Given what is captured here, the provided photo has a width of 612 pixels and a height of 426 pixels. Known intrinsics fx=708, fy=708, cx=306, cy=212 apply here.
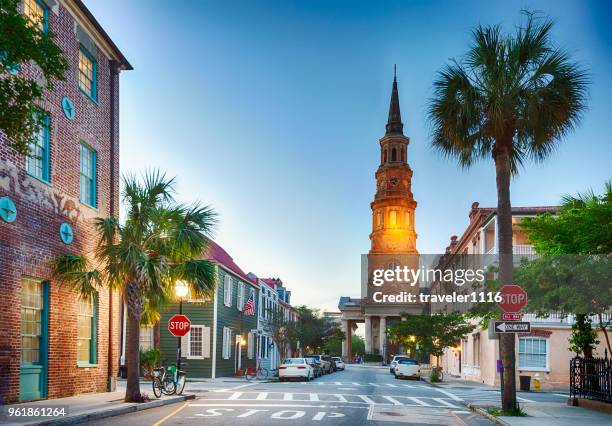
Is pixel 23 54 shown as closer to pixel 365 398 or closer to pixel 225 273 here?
pixel 365 398

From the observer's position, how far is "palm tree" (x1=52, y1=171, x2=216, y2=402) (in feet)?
61.7

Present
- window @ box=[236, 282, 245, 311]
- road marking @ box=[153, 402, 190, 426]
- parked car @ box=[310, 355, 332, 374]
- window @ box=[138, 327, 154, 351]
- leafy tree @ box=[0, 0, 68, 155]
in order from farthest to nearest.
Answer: parked car @ box=[310, 355, 332, 374]
window @ box=[236, 282, 245, 311]
window @ box=[138, 327, 154, 351]
road marking @ box=[153, 402, 190, 426]
leafy tree @ box=[0, 0, 68, 155]

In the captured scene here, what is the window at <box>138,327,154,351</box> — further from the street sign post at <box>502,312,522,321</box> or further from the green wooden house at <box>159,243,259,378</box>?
the street sign post at <box>502,312,522,321</box>

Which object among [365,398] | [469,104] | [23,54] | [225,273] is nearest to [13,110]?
[23,54]

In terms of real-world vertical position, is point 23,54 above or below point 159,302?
above

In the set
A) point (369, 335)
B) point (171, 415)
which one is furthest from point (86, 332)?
point (369, 335)

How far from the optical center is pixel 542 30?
58.3ft

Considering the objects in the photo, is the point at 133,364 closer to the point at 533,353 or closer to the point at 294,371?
the point at 294,371

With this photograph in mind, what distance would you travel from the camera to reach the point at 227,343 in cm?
4222

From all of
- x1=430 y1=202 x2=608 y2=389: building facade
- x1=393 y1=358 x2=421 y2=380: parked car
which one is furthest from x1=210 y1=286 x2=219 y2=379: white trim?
x1=430 y1=202 x2=608 y2=389: building facade

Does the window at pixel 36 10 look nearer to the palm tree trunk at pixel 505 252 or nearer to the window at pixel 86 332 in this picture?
the window at pixel 86 332

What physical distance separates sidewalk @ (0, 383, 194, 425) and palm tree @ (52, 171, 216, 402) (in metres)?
0.91

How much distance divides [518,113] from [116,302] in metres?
14.3

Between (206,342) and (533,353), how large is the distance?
17889 mm
